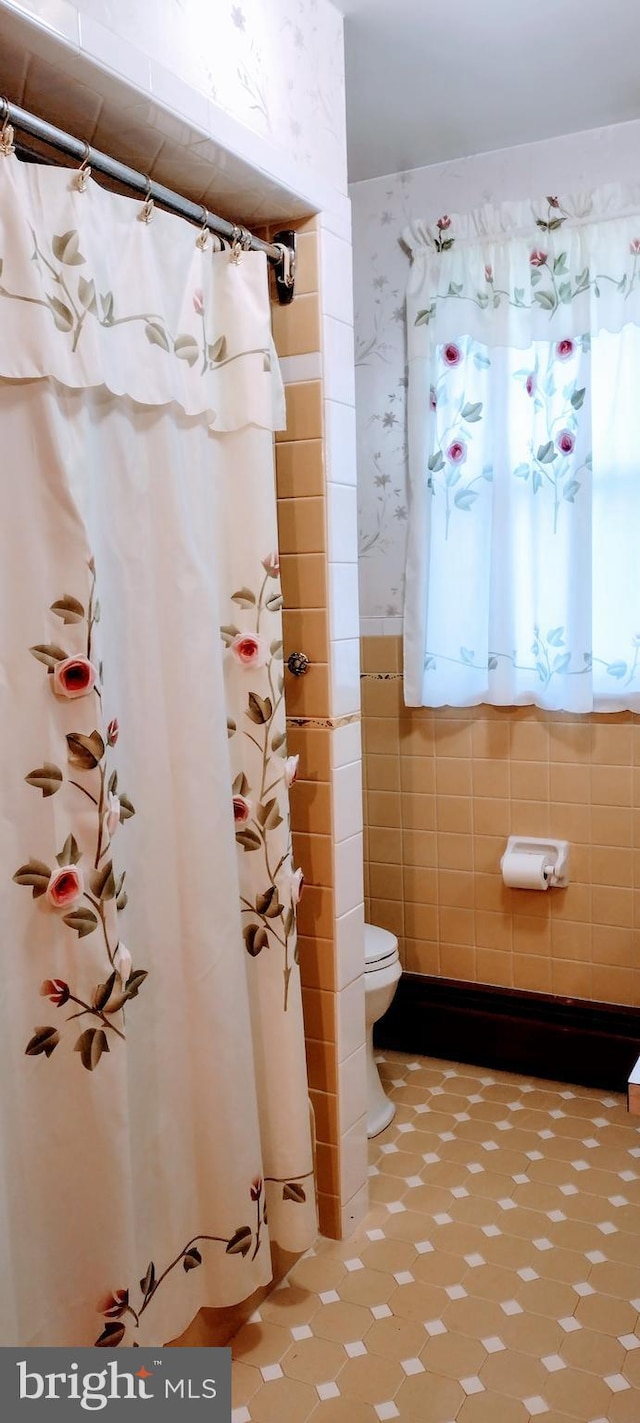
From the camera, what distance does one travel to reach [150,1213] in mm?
1621

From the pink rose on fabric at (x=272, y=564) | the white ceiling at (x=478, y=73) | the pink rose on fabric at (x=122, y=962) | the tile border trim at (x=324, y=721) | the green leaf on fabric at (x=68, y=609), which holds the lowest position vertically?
the pink rose on fabric at (x=122, y=962)

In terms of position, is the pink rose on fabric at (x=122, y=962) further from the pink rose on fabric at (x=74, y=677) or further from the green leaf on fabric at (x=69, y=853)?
the pink rose on fabric at (x=74, y=677)

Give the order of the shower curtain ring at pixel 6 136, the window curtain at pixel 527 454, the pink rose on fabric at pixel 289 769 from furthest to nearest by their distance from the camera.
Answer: the window curtain at pixel 527 454 < the pink rose on fabric at pixel 289 769 < the shower curtain ring at pixel 6 136

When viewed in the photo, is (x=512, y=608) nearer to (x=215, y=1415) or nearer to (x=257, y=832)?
(x=257, y=832)

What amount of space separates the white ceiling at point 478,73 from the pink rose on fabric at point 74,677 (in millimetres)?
1551

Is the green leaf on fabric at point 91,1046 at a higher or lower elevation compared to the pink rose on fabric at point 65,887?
lower

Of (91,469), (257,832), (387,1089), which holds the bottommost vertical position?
(387,1089)

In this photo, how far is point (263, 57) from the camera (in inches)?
71.5

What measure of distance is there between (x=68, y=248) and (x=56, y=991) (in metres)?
1.02

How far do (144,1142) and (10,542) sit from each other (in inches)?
37.2

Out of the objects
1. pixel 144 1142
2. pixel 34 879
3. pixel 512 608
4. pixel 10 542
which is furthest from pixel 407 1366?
pixel 512 608

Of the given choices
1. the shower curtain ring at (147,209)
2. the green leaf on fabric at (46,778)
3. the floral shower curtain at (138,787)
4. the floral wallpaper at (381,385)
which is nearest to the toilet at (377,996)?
the floral shower curtain at (138,787)

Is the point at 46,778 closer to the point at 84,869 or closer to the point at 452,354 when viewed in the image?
the point at 84,869

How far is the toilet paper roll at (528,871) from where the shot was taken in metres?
2.83
